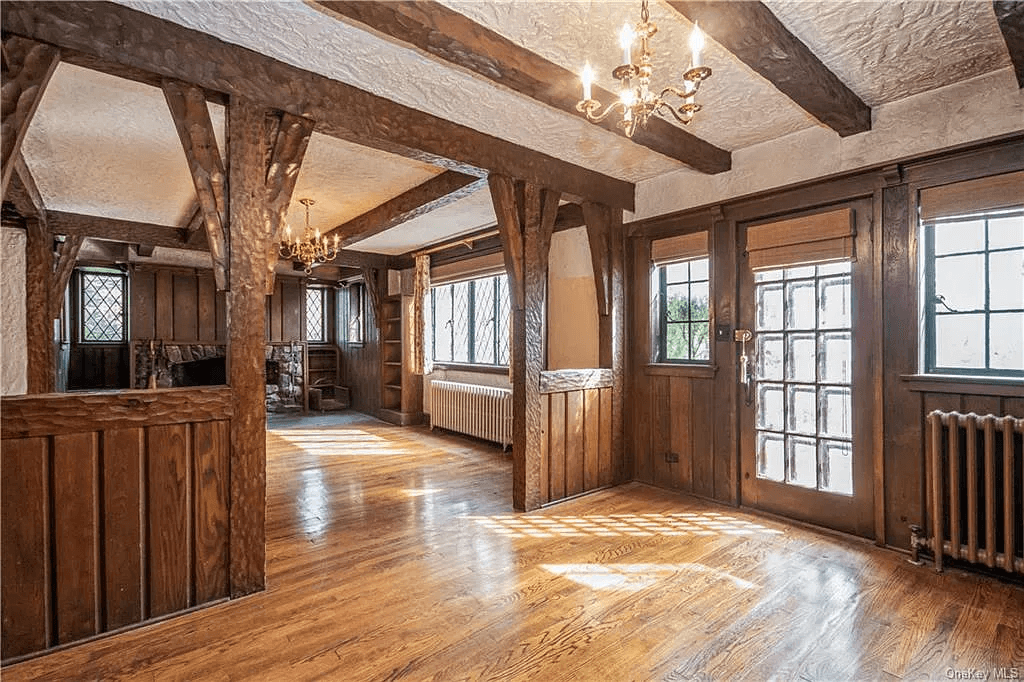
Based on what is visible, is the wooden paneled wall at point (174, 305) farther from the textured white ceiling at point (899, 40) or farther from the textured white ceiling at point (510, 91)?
the textured white ceiling at point (899, 40)

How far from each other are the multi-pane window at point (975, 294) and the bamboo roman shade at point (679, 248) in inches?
52.9

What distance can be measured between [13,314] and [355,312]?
4922mm

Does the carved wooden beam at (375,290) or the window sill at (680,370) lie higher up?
the carved wooden beam at (375,290)

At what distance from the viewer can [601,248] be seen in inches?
163

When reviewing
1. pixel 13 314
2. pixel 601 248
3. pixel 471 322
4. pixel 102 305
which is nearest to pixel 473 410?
pixel 471 322

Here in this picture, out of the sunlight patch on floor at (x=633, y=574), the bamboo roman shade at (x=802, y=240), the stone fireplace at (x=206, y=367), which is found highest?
the bamboo roman shade at (x=802, y=240)

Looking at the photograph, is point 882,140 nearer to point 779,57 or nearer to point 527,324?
point 779,57

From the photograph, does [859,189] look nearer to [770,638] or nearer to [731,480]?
[731,480]

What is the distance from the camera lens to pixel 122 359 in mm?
7770

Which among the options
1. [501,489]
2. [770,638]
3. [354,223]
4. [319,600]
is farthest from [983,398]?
[354,223]

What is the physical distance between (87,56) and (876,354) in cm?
410

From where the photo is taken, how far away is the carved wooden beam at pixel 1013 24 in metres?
1.83

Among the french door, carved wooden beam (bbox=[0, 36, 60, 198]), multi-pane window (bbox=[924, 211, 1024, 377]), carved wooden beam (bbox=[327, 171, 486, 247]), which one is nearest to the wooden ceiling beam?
carved wooden beam (bbox=[0, 36, 60, 198])

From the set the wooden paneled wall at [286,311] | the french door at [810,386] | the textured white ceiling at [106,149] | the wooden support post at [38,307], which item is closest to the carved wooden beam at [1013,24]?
the french door at [810,386]
